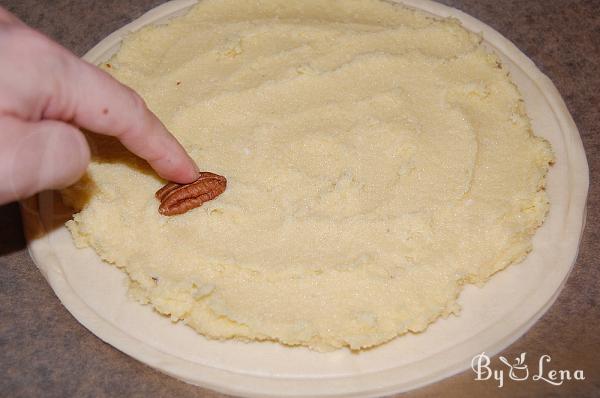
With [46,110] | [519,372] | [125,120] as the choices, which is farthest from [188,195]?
[519,372]

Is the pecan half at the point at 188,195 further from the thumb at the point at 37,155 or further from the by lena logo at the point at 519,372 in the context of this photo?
the by lena logo at the point at 519,372

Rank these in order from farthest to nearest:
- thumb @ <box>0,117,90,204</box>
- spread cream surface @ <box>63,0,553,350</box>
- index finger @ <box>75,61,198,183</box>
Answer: spread cream surface @ <box>63,0,553,350</box> < index finger @ <box>75,61,198,183</box> < thumb @ <box>0,117,90,204</box>

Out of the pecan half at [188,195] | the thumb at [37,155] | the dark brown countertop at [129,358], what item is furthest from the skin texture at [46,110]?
the dark brown countertop at [129,358]

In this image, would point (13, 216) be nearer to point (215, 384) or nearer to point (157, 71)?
point (157, 71)

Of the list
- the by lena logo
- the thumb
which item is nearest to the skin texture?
the thumb

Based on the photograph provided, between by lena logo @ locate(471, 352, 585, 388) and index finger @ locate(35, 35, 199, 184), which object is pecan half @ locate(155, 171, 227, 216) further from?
by lena logo @ locate(471, 352, 585, 388)

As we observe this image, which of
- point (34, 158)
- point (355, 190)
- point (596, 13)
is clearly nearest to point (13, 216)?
point (34, 158)
